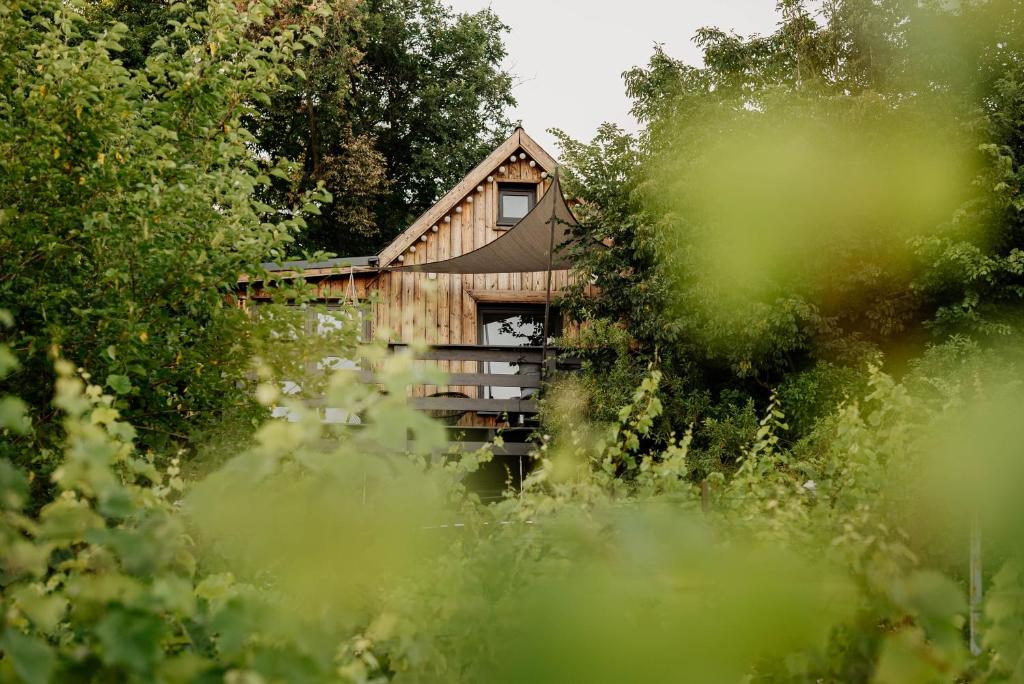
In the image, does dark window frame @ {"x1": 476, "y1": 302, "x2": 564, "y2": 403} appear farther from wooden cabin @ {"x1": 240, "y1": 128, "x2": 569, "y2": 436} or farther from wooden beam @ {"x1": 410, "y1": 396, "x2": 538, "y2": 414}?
wooden beam @ {"x1": 410, "y1": 396, "x2": 538, "y2": 414}

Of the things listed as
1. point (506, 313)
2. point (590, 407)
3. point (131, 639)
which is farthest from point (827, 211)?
point (131, 639)

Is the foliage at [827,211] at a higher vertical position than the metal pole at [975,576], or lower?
higher

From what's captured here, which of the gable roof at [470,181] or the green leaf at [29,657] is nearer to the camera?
the green leaf at [29,657]

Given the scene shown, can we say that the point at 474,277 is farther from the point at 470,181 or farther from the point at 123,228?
the point at 123,228

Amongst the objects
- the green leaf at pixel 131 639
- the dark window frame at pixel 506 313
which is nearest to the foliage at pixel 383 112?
the dark window frame at pixel 506 313

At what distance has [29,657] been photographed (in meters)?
0.98

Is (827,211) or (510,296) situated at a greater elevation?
(827,211)

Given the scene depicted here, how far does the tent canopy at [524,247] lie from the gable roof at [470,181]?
1.72 meters

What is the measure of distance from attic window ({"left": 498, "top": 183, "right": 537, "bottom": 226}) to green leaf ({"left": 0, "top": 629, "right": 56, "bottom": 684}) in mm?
14787

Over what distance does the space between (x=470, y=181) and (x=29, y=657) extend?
14496 millimetres

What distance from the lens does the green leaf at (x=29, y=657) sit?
96 cm

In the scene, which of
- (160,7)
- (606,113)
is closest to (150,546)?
(606,113)

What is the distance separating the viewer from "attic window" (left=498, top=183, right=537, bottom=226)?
15.6 m

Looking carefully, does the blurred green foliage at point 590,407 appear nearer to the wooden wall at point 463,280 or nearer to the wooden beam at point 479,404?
the wooden beam at point 479,404
